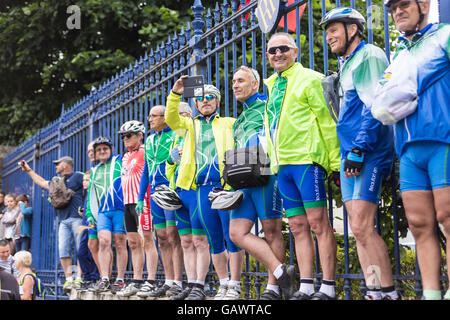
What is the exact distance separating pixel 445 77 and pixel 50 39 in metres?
12.5

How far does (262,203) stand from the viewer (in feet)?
15.6

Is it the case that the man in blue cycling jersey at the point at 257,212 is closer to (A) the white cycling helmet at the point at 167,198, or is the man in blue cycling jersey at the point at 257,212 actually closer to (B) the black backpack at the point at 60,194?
(A) the white cycling helmet at the point at 167,198

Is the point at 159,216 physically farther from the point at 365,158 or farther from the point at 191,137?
the point at 365,158

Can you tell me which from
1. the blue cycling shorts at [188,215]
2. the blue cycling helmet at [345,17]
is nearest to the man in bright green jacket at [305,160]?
the blue cycling helmet at [345,17]

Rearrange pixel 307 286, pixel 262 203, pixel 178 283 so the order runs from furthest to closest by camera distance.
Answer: pixel 178 283
pixel 262 203
pixel 307 286

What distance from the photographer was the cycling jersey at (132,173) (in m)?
6.84

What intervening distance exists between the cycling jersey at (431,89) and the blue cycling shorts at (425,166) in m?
0.05

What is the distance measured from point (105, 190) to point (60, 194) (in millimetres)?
1889

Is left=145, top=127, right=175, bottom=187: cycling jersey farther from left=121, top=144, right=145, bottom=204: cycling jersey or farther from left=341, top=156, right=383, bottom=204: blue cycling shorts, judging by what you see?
left=341, top=156, right=383, bottom=204: blue cycling shorts

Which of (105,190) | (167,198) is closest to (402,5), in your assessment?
(167,198)

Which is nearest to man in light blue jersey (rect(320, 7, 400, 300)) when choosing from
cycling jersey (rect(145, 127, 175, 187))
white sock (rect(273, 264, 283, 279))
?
white sock (rect(273, 264, 283, 279))

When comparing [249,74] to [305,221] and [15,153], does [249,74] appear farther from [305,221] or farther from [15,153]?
[15,153]

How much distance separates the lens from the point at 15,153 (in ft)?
45.7

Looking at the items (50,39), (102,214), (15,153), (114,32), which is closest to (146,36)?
(114,32)
